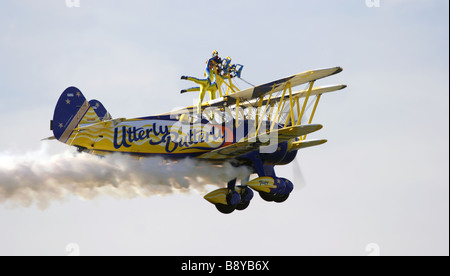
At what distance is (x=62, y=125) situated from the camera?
21.7 m

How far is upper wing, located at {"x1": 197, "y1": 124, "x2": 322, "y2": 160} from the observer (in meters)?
22.3

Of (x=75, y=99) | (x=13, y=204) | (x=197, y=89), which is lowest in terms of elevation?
(x=13, y=204)

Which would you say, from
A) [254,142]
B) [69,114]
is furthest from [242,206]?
[69,114]

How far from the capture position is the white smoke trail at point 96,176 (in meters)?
20.7

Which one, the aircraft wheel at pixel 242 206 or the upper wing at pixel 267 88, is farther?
the aircraft wheel at pixel 242 206

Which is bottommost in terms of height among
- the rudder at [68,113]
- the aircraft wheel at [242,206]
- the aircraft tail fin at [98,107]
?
the aircraft wheel at [242,206]

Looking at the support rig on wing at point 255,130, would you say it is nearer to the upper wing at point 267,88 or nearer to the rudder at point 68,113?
the upper wing at point 267,88

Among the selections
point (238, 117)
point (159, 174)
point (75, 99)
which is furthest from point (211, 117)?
point (75, 99)

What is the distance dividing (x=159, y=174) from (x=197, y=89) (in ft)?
10.8

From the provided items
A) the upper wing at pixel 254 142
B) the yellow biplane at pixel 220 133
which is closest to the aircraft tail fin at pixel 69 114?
the yellow biplane at pixel 220 133

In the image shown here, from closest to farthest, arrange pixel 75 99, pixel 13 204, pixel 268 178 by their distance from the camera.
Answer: pixel 13 204 → pixel 75 99 → pixel 268 178

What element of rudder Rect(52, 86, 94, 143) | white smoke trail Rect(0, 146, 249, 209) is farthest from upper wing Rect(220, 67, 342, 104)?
rudder Rect(52, 86, 94, 143)

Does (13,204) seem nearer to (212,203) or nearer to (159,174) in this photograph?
(159,174)

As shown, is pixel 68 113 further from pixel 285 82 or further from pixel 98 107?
pixel 285 82
